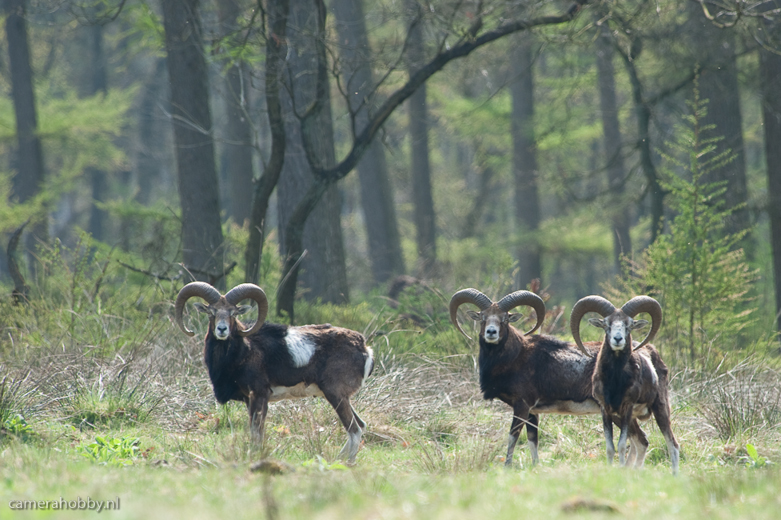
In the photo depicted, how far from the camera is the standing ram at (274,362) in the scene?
30.0ft

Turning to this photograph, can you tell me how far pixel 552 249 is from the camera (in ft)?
94.4

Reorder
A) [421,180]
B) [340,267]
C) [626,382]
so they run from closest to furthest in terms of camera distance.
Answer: [626,382] → [340,267] → [421,180]

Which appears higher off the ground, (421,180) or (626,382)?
(421,180)

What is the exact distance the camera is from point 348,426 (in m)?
9.08

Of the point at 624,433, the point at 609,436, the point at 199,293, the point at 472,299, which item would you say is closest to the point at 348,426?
the point at 472,299

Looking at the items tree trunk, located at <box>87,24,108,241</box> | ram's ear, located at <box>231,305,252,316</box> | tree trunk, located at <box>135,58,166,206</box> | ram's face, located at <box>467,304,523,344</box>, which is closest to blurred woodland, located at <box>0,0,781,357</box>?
ram's ear, located at <box>231,305,252,316</box>

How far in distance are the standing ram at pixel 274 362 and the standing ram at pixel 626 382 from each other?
2607 millimetres

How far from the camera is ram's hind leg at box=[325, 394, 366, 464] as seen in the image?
8.97 m

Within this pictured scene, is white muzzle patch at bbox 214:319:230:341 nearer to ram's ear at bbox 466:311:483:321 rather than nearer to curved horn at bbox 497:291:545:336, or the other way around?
ram's ear at bbox 466:311:483:321

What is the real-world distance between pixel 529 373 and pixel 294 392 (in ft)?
8.64

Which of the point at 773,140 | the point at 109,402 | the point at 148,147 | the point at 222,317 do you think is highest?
the point at 148,147

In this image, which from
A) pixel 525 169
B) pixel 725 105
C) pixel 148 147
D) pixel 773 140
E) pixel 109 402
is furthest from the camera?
pixel 148 147

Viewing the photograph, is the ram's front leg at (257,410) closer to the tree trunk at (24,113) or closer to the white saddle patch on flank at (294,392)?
the white saddle patch on flank at (294,392)

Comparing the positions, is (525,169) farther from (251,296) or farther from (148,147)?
(148,147)
